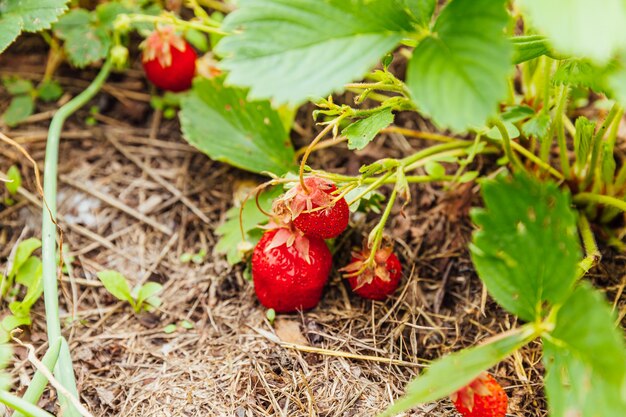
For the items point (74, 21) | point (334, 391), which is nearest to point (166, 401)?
point (334, 391)

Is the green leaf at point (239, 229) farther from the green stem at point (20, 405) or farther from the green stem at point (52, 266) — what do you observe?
the green stem at point (20, 405)

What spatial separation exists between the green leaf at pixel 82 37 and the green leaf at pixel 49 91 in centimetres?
18

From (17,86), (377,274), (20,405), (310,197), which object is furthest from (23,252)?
(377,274)

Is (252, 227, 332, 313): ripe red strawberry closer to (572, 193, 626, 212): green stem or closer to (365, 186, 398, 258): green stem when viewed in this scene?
(365, 186, 398, 258): green stem

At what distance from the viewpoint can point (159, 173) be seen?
2109 millimetres

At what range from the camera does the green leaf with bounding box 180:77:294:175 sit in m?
1.92

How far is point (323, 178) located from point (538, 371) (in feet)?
2.29

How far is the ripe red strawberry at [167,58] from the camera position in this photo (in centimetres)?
206

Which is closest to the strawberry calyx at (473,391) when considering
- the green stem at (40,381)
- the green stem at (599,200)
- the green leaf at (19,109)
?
the green stem at (599,200)

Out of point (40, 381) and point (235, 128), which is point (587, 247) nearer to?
point (235, 128)

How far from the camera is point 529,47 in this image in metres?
1.36

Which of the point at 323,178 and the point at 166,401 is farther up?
the point at 323,178

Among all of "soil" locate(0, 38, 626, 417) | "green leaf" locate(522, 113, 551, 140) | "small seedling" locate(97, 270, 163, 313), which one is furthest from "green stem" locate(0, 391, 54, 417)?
"green leaf" locate(522, 113, 551, 140)

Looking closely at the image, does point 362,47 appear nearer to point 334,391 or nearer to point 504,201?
point 504,201
